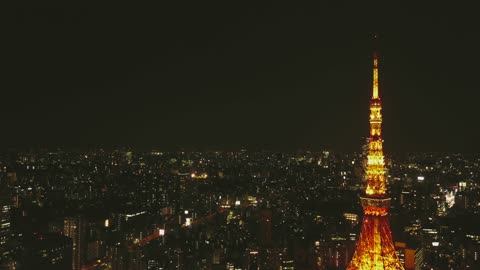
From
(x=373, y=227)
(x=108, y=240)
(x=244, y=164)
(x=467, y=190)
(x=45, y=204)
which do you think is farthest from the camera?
(x=244, y=164)

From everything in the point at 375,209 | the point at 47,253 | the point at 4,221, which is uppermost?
the point at 375,209


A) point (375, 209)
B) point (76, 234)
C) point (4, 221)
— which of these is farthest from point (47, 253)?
point (375, 209)

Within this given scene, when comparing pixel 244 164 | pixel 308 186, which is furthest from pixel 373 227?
pixel 244 164

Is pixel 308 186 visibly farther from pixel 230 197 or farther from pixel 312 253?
pixel 312 253

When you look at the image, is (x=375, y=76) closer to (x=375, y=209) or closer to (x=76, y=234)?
(x=375, y=209)

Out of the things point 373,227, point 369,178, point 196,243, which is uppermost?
point 369,178

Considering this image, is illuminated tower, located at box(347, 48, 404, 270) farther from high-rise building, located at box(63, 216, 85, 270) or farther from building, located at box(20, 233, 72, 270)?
high-rise building, located at box(63, 216, 85, 270)
